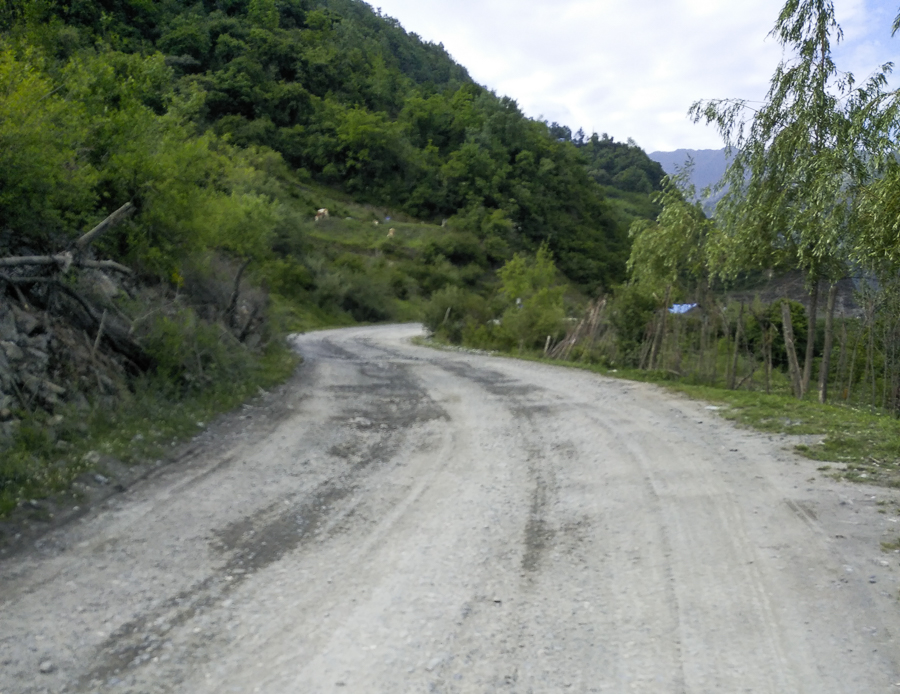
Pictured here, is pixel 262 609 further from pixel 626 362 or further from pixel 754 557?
pixel 626 362

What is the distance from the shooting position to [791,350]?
46.8 feet

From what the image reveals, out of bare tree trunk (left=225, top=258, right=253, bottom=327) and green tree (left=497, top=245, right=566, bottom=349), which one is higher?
green tree (left=497, top=245, right=566, bottom=349)

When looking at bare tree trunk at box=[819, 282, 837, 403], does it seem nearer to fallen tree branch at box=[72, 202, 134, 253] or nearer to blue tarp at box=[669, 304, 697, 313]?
blue tarp at box=[669, 304, 697, 313]

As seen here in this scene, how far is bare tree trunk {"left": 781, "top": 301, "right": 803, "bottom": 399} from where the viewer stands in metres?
13.9

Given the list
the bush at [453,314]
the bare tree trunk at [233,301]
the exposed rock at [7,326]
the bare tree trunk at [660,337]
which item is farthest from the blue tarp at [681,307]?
the exposed rock at [7,326]

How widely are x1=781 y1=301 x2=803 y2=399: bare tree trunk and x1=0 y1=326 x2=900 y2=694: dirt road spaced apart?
552 centimetres

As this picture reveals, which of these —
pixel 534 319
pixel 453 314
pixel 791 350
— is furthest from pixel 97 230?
pixel 453 314

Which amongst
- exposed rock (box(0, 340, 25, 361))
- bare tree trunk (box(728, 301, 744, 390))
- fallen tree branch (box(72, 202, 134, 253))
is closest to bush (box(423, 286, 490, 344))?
bare tree trunk (box(728, 301, 744, 390))

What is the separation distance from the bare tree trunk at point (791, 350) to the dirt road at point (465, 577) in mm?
5523

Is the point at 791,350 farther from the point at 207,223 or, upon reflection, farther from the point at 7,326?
the point at 7,326

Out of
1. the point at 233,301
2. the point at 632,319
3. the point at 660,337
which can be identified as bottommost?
the point at 233,301

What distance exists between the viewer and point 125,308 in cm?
1105

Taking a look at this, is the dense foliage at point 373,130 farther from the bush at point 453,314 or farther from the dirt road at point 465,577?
the dirt road at point 465,577

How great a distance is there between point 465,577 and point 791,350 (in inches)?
442
